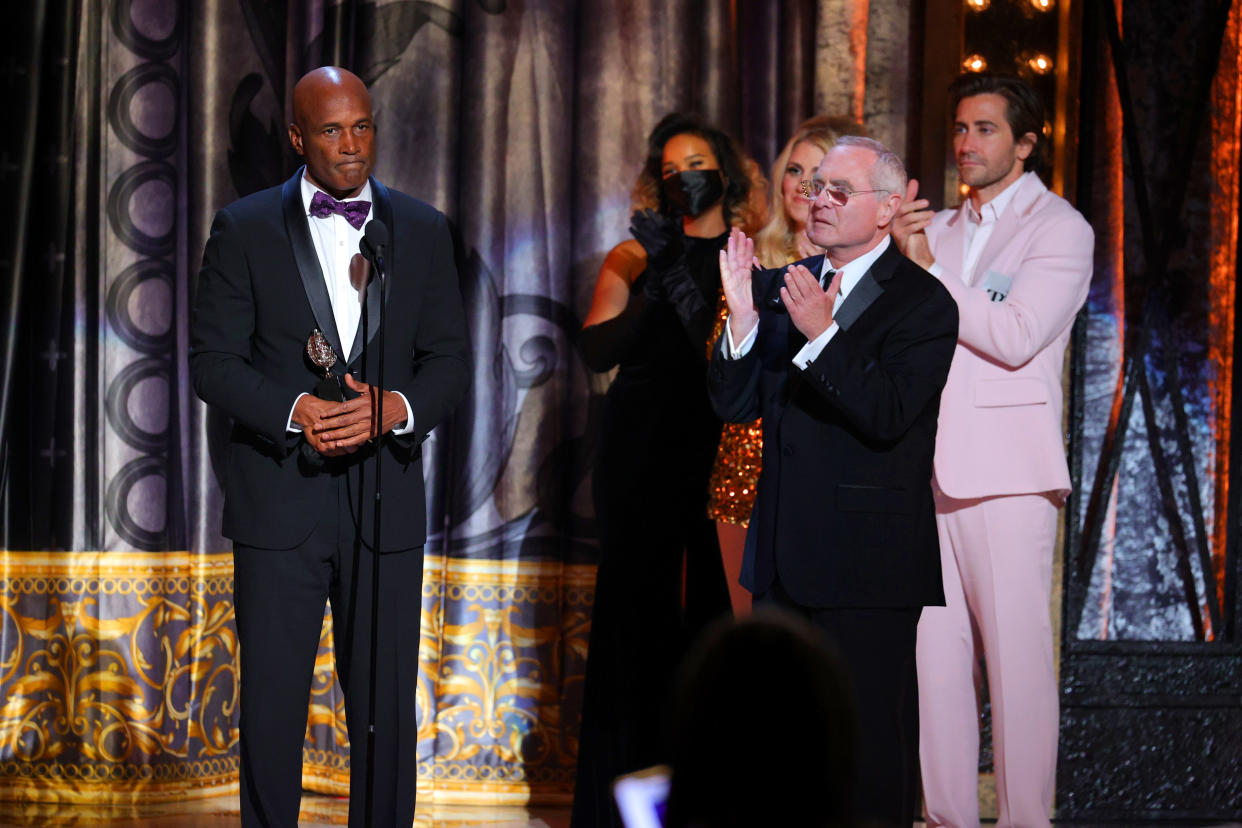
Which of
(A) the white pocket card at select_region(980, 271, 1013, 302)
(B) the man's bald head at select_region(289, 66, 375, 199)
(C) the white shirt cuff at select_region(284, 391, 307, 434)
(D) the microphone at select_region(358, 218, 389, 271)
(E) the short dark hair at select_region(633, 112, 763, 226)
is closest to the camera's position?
(D) the microphone at select_region(358, 218, 389, 271)

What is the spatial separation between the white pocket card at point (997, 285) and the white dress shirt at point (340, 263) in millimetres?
1621

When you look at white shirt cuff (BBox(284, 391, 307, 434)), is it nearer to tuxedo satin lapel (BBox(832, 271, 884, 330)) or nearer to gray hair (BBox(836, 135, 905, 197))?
tuxedo satin lapel (BBox(832, 271, 884, 330))

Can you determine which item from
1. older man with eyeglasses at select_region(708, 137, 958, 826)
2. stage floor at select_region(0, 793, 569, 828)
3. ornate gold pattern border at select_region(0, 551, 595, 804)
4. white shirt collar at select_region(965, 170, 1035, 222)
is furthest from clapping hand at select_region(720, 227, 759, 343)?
stage floor at select_region(0, 793, 569, 828)

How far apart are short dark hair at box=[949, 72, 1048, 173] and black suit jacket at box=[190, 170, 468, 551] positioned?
172 centimetres

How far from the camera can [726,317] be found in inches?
121

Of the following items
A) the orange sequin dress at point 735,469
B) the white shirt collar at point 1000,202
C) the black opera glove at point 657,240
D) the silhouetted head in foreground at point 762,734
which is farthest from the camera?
the white shirt collar at point 1000,202

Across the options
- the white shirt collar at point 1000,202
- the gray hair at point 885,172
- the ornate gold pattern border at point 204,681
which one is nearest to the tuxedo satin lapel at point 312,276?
the gray hair at point 885,172

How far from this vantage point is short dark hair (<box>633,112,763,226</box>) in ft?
12.3

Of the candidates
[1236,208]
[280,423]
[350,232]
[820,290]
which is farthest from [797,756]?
[1236,208]

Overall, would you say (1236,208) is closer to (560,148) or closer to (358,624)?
(560,148)

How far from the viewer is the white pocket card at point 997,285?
352cm

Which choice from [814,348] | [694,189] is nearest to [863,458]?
[814,348]

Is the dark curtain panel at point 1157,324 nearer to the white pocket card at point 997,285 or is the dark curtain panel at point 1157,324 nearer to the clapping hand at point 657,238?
the white pocket card at point 997,285

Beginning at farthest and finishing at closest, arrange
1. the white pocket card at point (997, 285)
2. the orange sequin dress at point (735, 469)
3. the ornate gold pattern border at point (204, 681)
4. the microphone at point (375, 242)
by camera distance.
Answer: the ornate gold pattern border at point (204, 681)
the white pocket card at point (997, 285)
the orange sequin dress at point (735, 469)
the microphone at point (375, 242)
